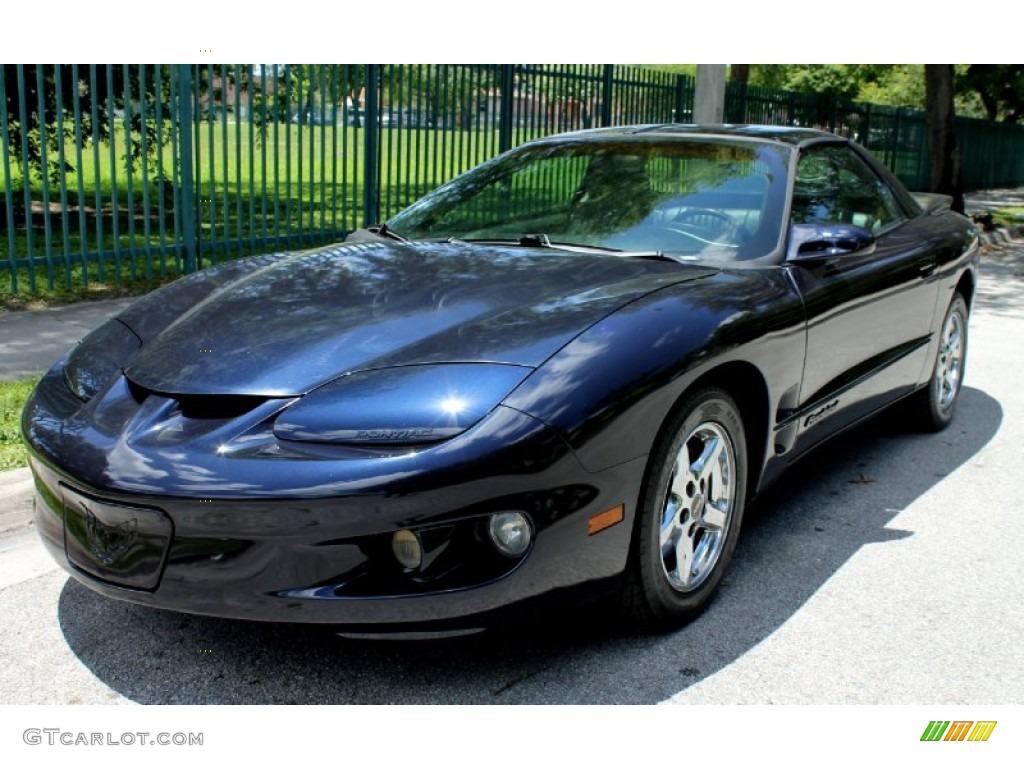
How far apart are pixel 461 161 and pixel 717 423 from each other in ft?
29.8

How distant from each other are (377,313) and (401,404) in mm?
577

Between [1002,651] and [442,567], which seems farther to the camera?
[1002,651]

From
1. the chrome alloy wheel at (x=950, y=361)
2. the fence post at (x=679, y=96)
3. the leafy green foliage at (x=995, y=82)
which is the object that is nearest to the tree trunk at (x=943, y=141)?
the fence post at (x=679, y=96)

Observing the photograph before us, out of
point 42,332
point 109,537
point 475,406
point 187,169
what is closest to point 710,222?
point 475,406

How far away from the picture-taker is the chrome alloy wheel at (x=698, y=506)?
10.5ft

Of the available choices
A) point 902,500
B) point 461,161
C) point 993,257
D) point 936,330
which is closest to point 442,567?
point 902,500

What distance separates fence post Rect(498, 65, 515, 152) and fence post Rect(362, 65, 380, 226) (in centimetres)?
206

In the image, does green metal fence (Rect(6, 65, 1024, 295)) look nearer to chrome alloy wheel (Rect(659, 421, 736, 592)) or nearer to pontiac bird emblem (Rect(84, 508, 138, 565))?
pontiac bird emblem (Rect(84, 508, 138, 565))

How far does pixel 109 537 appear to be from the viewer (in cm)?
275

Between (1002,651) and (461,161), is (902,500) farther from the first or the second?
(461,161)

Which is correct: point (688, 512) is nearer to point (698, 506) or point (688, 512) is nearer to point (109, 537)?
point (698, 506)

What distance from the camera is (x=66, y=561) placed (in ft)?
9.60

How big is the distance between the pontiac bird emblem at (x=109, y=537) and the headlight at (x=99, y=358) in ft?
1.62

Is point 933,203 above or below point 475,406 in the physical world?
above
